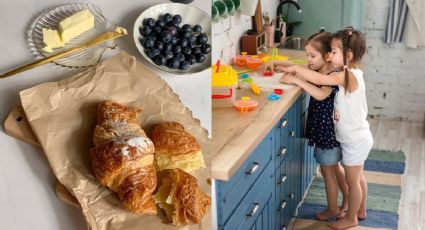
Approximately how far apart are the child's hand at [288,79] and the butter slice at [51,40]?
79.1 inches

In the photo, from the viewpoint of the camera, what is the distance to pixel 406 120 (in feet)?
15.8

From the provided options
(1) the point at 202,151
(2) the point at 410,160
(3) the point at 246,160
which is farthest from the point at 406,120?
(1) the point at 202,151

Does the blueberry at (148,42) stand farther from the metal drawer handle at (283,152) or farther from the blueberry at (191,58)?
the metal drawer handle at (283,152)

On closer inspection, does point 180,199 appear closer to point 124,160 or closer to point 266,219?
point 124,160

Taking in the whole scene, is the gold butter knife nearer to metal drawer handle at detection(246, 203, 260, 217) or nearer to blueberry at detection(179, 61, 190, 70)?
blueberry at detection(179, 61, 190, 70)

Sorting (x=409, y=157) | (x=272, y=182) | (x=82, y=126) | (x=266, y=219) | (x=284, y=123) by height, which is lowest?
(x=409, y=157)

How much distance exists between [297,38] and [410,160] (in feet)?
4.06

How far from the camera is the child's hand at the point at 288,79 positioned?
2811 mm

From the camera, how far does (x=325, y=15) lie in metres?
4.28

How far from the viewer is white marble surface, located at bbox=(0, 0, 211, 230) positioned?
86cm

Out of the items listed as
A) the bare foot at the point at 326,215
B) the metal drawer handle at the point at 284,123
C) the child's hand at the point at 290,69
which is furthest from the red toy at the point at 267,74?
the bare foot at the point at 326,215

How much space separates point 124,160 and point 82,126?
120 millimetres

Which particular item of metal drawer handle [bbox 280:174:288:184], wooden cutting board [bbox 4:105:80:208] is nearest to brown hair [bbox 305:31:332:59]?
metal drawer handle [bbox 280:174:288:184]

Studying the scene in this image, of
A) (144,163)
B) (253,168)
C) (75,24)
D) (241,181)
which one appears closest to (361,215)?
(253,168)
